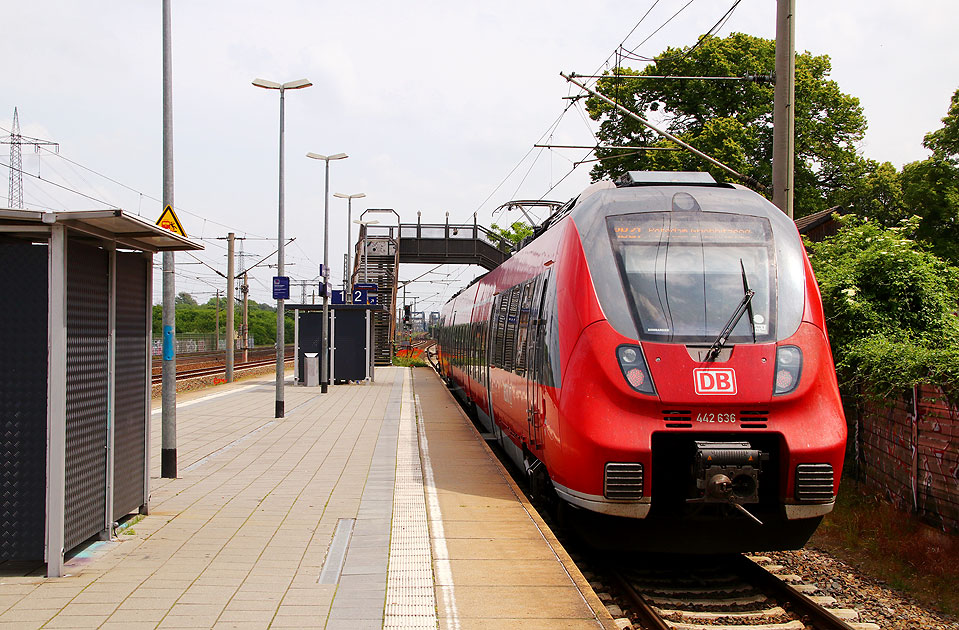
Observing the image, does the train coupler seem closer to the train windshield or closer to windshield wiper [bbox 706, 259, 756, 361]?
windshield wiper [bbox 706, 259, 756, 361]

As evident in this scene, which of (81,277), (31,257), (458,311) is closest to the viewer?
(31,257)

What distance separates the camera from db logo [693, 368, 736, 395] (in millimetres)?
6961

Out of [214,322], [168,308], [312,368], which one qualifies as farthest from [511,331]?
[214,322]

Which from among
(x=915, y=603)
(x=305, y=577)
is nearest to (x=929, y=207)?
(x=915, y=603)

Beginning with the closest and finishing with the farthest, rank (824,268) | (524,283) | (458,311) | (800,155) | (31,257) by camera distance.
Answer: (31,257)
(524,283)
(824,268)
(458,311)
(800,155)

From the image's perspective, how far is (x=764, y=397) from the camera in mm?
6988

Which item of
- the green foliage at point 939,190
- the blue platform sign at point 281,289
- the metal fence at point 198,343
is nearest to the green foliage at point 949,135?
the green foliage at point 939,190

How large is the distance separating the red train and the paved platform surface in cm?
89

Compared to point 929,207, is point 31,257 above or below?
Answer: below

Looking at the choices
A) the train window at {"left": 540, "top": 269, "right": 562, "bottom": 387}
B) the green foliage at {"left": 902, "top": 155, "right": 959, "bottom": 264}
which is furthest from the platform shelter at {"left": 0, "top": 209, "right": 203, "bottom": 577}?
the green foliage at {"left": 902, "top": 155, "right": 959, "bottom": 264}

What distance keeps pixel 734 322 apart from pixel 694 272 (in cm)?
58

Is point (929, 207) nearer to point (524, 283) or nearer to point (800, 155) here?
point (800, 155)

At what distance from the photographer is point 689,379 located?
6996 millimetres

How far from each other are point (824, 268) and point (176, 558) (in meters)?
9.41
